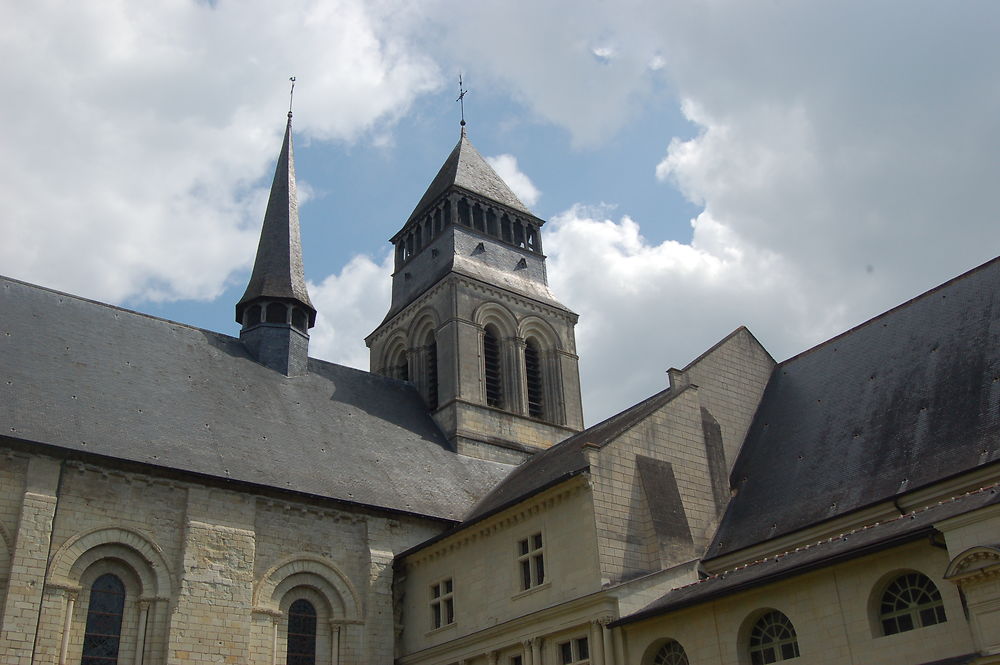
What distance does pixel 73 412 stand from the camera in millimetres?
21578

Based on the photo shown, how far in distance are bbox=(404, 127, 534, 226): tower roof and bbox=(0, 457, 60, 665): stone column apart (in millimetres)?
20305

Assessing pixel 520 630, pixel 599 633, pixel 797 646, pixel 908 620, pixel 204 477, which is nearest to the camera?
pixel 908 620

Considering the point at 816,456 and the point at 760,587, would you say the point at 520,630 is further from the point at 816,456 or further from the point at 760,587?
the point at 816,456

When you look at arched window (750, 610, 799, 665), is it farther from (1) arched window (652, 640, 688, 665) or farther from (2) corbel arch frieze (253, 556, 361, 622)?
(2) corbel arch frieze (253, 556, 361, 622)

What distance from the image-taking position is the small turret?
29.0m

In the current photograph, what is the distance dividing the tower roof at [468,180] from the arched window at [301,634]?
18756 millimetres

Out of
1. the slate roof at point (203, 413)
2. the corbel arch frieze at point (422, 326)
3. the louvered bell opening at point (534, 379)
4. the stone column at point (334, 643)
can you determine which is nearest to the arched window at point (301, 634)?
the stone column at point (334, 643)

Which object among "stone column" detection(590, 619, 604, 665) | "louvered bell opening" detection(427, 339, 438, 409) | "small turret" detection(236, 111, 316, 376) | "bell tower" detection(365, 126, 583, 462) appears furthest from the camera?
"louvered bell opening" detection(427, 339, 438, 409)

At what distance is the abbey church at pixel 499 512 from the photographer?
15.6 meters

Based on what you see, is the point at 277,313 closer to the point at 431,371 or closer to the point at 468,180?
the point at 431,371

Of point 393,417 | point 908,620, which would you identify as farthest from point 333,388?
point 908,620

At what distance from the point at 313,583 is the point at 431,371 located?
1247 cm

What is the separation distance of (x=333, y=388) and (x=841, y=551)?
18.0 metres

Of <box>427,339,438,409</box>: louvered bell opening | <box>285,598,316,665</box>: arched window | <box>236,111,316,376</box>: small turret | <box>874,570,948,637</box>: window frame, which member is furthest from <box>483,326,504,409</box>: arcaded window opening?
<box>874,570,948,637</box>: window frame
